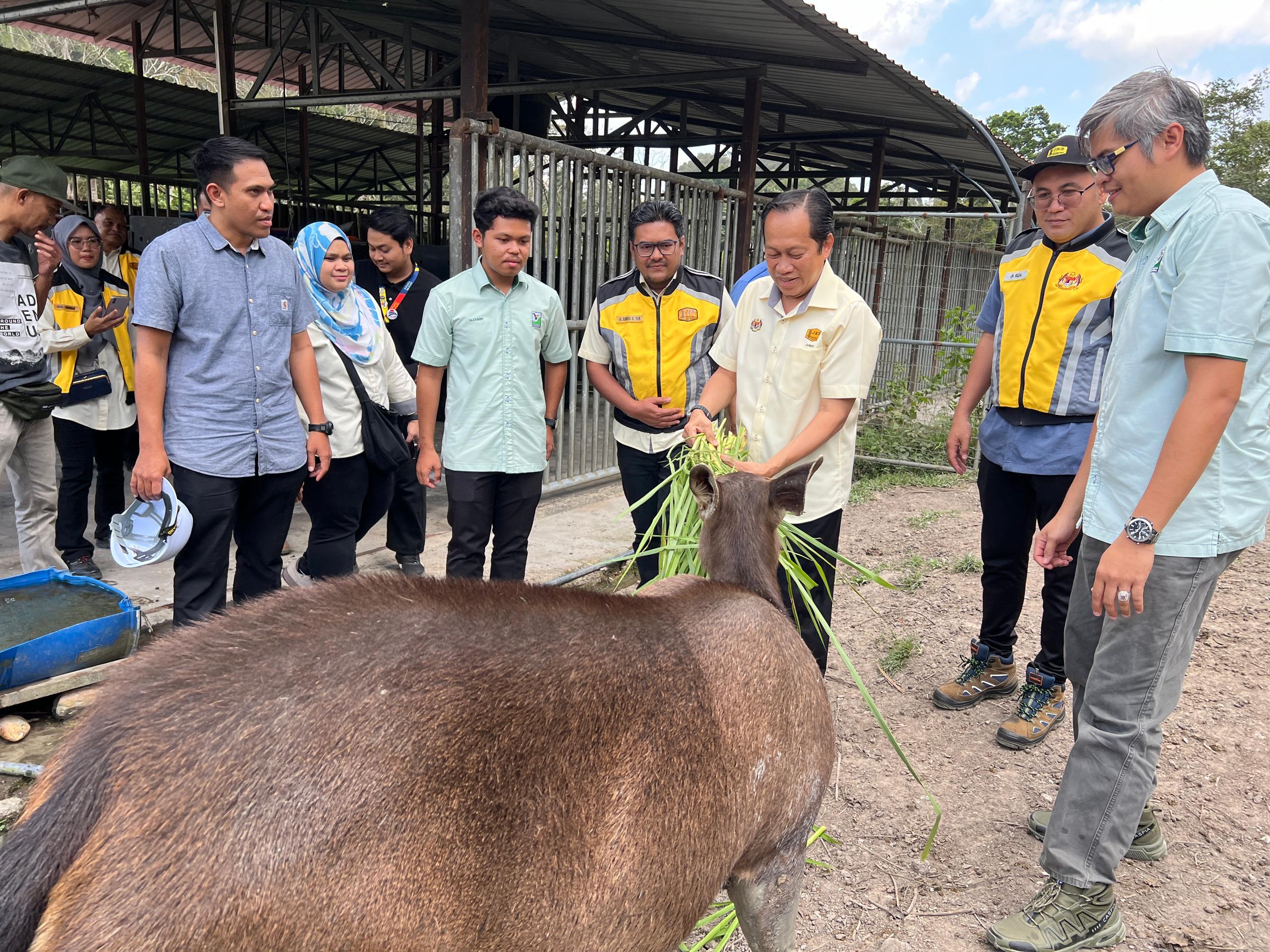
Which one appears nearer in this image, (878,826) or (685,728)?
(685,728)

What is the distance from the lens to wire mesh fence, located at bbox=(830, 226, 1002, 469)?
9.27 metres

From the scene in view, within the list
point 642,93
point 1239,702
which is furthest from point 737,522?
point 642,93

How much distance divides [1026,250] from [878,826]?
8.23 ft

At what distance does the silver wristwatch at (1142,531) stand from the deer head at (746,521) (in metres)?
0.82

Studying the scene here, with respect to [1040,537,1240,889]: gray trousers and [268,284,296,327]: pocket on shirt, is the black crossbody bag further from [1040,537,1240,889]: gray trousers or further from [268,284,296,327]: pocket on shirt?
[1040,537,1240,889]: gray trousers

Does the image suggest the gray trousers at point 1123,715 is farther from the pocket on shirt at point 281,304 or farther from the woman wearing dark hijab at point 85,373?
the woman wearing dark hijab at point 85,373

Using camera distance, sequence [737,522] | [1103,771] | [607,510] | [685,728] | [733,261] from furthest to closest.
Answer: [733,261]
[607,510]
[1103,771]
[737,522]
[685,728]

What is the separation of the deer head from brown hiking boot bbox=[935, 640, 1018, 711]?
7.63 ft

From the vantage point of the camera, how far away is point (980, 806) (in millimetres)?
3438

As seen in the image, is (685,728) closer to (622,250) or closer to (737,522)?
(737,522)

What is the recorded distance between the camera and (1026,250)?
12.6ft

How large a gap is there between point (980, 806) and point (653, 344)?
2.56 m

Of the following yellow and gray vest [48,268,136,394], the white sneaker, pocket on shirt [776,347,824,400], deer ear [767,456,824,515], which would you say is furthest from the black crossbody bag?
deer ear [767,456,824,515]

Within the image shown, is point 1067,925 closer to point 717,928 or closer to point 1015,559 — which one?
point 717,928
